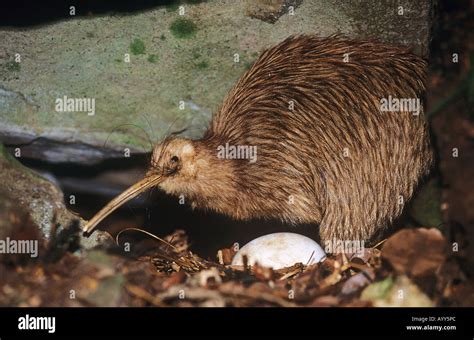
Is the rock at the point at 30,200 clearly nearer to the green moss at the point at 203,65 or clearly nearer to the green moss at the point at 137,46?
the green moss at the point at 137,46

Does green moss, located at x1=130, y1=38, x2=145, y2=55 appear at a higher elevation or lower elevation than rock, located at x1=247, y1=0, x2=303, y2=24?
lower

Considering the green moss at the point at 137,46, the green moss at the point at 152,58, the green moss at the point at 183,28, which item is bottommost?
the green moss at the point at 152,58

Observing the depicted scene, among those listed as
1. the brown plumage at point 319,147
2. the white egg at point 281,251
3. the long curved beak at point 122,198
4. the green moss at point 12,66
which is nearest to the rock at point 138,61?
the green moss at point 12,66

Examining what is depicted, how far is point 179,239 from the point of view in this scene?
359cm

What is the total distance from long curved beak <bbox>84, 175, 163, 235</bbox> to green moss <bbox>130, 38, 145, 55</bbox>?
2.21 ft

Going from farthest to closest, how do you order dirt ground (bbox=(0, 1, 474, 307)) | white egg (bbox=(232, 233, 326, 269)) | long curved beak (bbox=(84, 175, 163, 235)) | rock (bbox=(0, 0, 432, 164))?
rock (bbox=(0, 0, 432, 164))
long curved beak (bbox=(84, 175, 163, 235))
white egg (bbox=(232, 233, 326, 269))
dirt ground (bbox=(0, 1, 474, 307))

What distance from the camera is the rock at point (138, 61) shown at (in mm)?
3441

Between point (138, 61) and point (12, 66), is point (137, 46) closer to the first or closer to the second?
point (138, 61)

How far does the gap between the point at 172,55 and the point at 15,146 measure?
84cm

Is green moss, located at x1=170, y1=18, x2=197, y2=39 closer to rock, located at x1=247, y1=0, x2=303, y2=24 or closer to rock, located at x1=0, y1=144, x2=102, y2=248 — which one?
rock, located at x1=247, y1=0, x2=303, y2=24

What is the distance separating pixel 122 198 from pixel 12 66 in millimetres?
894

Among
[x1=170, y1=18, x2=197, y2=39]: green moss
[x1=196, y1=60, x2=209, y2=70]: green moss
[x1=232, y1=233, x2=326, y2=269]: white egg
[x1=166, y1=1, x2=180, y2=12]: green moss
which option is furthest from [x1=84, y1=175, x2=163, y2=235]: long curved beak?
[x1=166, y1=1, x2=180, y2=12]: green moss

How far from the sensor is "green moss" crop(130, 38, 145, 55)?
3.51 m

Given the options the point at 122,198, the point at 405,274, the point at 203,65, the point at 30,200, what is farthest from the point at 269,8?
the point at 405,274
